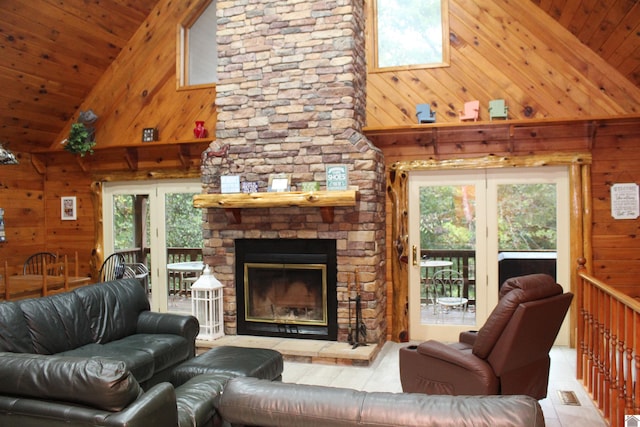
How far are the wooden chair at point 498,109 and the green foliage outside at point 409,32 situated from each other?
81 centimetres

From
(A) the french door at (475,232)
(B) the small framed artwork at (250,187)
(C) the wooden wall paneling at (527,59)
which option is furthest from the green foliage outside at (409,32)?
(B) the small framed artwork at (250,187)

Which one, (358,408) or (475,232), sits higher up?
(475,232)

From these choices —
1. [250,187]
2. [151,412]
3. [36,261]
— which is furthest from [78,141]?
[151,412]

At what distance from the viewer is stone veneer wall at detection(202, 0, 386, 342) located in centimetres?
540

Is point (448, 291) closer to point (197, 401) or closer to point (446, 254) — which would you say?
point (446, 254)

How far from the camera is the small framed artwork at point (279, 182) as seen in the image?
5.50 m

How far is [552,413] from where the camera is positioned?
3717 mm

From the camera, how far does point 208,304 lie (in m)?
5.66

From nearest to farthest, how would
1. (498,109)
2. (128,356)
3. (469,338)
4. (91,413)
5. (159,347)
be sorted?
(91,413) → (128,356) → (469,338) → (159,347) → (498,109)

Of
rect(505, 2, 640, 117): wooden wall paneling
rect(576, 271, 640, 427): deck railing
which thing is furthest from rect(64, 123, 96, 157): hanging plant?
rect(576, 271, 640, 427): deck railing

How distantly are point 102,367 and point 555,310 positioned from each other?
8.99 feet

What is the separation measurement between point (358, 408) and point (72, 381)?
1195 millimetres

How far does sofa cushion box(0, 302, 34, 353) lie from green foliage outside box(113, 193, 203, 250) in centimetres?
307

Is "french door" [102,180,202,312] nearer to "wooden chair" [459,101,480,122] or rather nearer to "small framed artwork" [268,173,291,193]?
"small framed artwork" [268,173,291,193]
